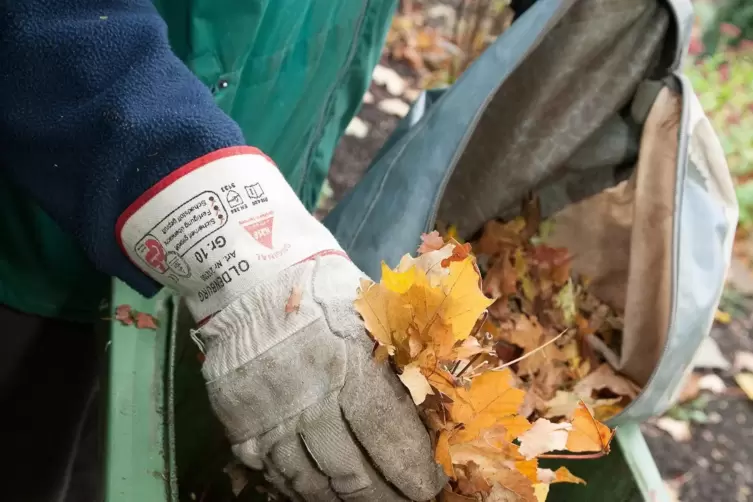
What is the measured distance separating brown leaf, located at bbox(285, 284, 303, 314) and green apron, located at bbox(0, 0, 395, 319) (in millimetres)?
178

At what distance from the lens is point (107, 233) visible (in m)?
0.54

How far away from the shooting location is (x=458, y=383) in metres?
0.53

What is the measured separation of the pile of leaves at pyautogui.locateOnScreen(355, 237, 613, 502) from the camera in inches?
19.8

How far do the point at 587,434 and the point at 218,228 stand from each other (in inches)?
13.7

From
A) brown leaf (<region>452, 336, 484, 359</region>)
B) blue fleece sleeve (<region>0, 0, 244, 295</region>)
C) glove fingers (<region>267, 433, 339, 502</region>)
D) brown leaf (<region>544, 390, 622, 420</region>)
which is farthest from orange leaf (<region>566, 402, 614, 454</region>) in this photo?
brown leaf (<region>544, 390, 622, 420</region>)

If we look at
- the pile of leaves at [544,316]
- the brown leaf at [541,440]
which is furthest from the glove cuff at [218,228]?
the pile of leaves at [544,316]

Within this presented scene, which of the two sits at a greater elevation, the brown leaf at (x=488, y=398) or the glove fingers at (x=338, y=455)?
the brown leaf at (x=488, y=398)

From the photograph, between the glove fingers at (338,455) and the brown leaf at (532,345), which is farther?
the brown leaf at (532,345)

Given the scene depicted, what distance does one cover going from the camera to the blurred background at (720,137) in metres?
1.48

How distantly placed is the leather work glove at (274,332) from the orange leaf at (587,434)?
0.12 meters

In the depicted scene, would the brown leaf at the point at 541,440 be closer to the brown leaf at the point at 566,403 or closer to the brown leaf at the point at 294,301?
the brown leaf at the point at 294,301

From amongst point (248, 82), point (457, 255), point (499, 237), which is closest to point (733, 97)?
point (499, 237)

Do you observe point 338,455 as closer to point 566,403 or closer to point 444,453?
point 444,453

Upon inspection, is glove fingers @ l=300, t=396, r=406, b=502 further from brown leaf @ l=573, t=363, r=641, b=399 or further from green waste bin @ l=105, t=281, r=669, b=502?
brown leaf @ l=573, t=363, r=641, b=399
